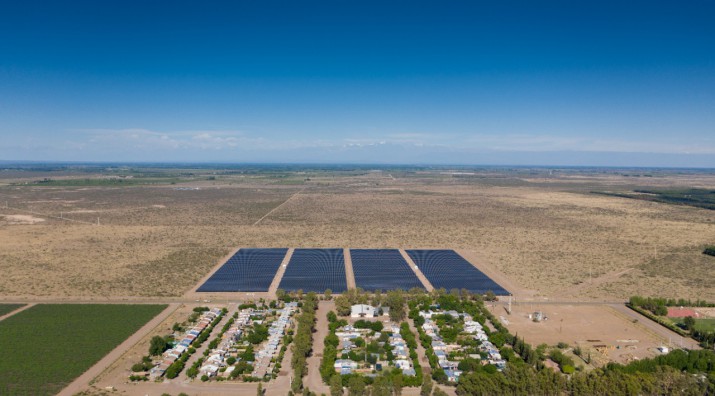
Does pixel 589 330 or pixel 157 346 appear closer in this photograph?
pixel 157 346

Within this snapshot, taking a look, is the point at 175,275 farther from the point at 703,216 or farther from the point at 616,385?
the point at 703,216

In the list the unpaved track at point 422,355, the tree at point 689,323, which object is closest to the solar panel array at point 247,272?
the unpaved track at point 422,355

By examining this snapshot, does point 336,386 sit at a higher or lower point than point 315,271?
lower

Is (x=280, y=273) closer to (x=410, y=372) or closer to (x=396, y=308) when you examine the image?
(x=396, y=308)


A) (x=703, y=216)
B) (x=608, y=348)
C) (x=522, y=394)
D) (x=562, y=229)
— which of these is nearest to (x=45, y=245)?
(x=522, y=394)

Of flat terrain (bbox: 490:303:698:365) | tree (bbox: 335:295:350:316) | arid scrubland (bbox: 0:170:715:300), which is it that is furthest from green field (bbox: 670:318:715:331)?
tree (bbox: 335:295:350:316)

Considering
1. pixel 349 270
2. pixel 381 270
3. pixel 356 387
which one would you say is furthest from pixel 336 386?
pixel 381 270
